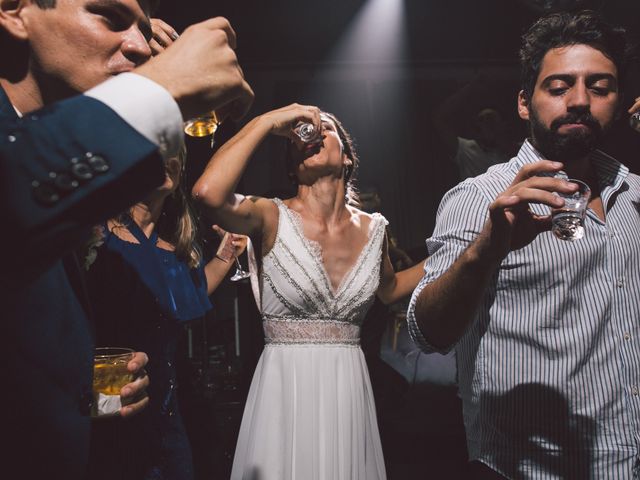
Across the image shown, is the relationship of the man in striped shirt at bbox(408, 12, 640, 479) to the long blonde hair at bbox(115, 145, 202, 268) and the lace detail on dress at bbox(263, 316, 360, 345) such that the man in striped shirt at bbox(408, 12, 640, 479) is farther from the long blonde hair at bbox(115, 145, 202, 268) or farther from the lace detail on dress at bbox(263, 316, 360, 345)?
the long blonde hair at bbox(115, 145, 202, 268)

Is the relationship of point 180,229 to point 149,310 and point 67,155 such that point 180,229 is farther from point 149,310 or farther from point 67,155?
point 67,155

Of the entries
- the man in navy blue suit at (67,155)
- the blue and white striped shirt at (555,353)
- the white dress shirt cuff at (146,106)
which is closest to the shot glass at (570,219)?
the blue and white striped shirt at (555,353)

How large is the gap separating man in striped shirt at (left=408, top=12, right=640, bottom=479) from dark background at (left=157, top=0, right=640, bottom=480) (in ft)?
10.5

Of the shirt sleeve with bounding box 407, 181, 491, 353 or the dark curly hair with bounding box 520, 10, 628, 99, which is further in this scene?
the dark curly hair with bounding box 520, 10, 628, 99

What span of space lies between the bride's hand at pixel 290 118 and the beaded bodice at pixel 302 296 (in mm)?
381

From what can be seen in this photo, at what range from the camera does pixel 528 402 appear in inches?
57.9

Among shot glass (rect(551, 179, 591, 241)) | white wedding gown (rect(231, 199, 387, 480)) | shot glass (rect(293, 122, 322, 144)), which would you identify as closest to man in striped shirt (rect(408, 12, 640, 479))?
shot glass (rect(551, 179, 591, 241))

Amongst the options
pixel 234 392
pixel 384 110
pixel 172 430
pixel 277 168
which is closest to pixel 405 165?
pixel 384 110

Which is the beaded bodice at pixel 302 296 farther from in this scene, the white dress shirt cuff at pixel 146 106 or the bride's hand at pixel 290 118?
the white dress shirt cuff at pixel 146 106

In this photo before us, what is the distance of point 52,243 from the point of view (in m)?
0.58

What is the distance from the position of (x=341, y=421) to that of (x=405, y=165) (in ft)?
16.9

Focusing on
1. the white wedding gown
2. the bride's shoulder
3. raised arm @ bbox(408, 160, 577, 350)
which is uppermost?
the bride's shoulder

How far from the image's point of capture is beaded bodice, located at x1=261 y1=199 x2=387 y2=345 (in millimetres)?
2385

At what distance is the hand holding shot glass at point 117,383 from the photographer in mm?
1079
